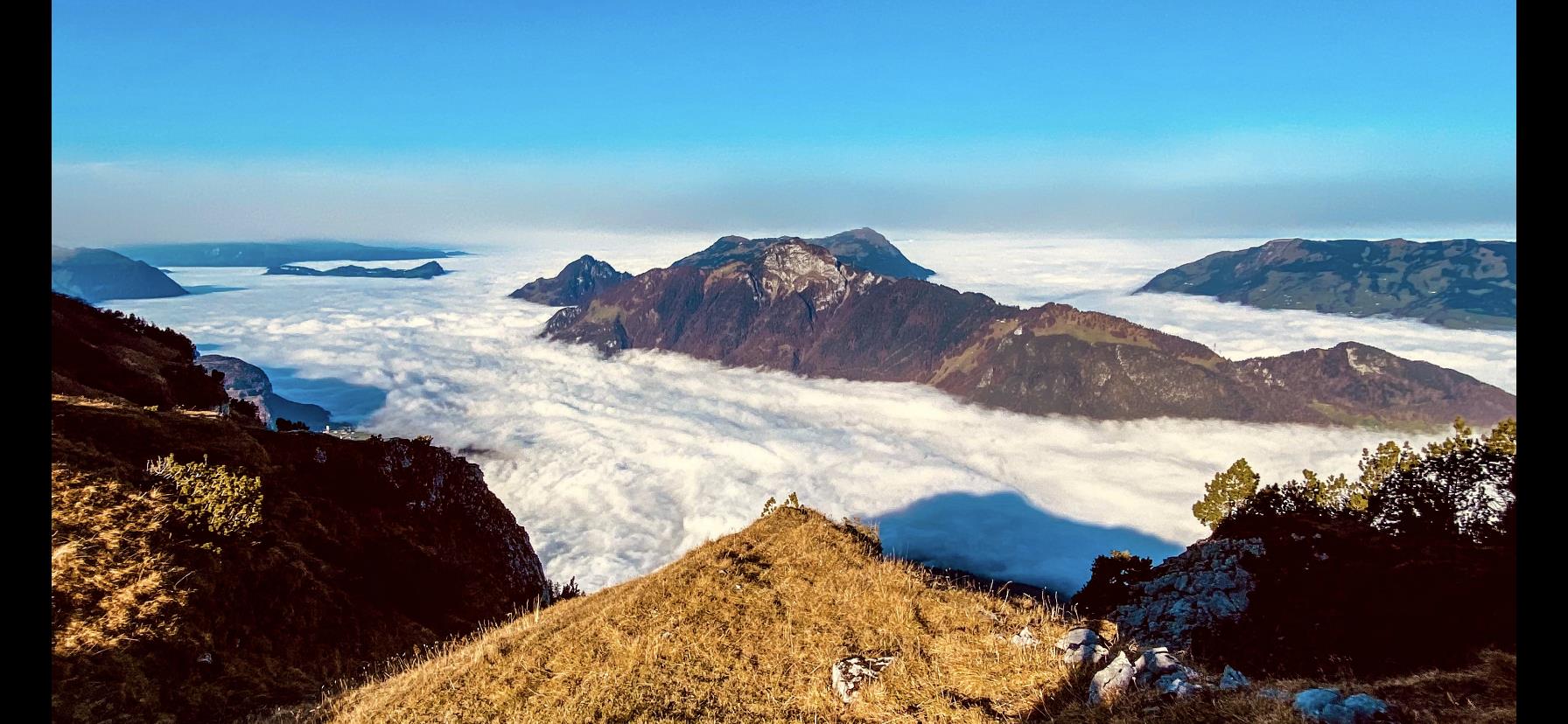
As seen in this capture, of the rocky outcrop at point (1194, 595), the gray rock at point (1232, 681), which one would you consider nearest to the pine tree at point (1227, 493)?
the rocky outcrop at point (1194, 595)

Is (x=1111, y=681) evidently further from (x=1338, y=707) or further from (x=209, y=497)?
(x=209, y=497)

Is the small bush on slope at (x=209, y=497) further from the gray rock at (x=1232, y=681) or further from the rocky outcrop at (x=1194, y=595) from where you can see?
the rocky outcrop at (x=1194, y=595)

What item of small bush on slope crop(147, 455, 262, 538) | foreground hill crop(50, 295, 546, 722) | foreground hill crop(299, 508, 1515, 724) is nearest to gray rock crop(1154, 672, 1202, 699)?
foreground hill crop(299, 508, 1515, 724)

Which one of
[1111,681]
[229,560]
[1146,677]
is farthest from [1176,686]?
[229,560]

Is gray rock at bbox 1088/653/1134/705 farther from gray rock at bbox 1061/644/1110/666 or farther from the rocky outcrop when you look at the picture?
the rocky outcrop

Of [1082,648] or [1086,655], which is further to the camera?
[1082,648]

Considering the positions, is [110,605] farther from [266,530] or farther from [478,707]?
[478,707]
